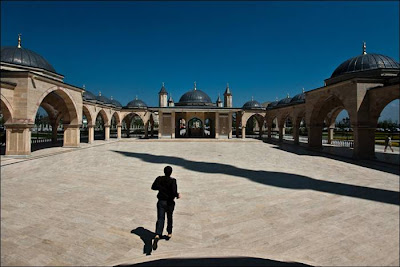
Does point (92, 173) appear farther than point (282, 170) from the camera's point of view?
No

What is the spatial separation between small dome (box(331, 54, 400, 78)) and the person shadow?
18486mm

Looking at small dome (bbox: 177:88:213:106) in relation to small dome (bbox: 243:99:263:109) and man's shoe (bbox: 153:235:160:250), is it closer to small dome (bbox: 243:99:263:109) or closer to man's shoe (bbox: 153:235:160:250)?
small dome (bbox: 243:99:263:109)

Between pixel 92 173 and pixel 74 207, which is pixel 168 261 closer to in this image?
pixel 74 207

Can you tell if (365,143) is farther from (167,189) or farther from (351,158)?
(167,189)

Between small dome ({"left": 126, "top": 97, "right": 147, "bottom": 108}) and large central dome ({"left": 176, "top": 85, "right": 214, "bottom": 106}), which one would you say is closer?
small dome ({"left": 126, "top": 97, "right": 147, "bottom": 108})

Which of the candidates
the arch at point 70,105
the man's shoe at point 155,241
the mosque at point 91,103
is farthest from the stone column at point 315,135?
the arch at point 70,105

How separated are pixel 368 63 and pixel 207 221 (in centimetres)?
1794

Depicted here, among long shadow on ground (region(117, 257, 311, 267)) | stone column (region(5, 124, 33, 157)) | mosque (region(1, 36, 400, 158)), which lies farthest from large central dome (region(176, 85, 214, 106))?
long shadow on ground (region(117, 257, 311, 267))

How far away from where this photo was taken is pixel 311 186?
6.73 meters

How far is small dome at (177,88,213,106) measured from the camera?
35.0 metres

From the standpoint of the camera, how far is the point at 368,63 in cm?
1543

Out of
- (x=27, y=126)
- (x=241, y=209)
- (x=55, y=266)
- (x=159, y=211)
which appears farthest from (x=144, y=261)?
(x=27, y=126)

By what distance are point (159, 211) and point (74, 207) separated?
259 cm

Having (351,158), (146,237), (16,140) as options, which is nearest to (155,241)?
(146,237)
